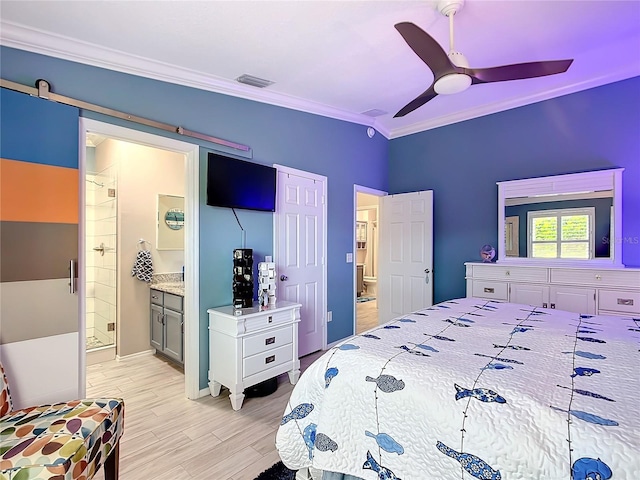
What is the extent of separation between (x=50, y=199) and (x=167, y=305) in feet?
5.56

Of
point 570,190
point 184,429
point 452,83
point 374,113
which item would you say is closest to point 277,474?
point 184,429

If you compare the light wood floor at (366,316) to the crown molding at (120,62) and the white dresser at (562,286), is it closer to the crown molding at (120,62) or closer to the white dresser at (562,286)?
the white dresser at (562,286)

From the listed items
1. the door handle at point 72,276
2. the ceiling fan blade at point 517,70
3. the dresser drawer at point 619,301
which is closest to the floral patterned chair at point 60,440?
the door handle at point 72,276

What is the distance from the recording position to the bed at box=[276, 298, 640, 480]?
36.1 inches

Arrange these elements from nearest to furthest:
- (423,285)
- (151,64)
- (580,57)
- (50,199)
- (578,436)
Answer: (578,436) < (50,199) < (151,64) < (580,57) < (423,285)

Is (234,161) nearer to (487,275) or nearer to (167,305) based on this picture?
(167,305)

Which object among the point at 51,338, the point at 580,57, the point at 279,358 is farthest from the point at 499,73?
the point at 51,338

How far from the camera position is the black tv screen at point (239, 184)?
270 centimetres

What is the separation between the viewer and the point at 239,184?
9.37ft

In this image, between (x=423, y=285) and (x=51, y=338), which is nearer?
(x=51, y=338)

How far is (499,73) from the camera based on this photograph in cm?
204

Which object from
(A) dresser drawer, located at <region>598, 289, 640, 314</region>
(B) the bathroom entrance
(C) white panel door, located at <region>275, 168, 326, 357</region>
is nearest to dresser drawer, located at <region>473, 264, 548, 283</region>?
(A) dresser drawer, located at <region>598, 289, 640, 314</region>

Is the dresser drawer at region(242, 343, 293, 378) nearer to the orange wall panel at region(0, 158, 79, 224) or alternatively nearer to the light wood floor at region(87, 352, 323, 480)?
the light wood floor at region(87, 352, 323, 480)

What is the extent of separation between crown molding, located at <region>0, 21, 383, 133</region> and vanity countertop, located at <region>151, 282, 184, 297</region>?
193 centimetres
